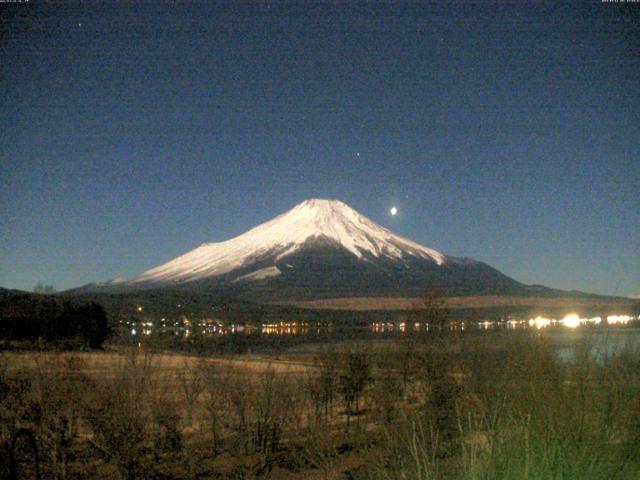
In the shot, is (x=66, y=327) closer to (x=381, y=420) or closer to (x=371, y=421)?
(x=371, y=421)

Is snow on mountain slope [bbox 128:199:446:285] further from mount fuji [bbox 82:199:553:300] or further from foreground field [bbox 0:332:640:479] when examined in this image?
foreground field [bbox 0:332:640:479]

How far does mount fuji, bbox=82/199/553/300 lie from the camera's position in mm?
137875

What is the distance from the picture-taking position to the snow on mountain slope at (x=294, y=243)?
163 meters

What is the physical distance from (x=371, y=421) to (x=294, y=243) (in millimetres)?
158475

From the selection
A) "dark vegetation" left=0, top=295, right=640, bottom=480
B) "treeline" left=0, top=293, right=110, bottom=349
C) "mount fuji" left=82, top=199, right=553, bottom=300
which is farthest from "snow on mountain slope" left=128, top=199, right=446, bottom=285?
"dark vegetation" left=0, top=295, right=640, bottom=480

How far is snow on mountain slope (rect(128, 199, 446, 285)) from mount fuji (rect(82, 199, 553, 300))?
0.24 meters

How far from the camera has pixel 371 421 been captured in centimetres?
1348

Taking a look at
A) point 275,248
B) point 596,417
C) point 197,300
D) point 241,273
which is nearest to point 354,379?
point 596,417

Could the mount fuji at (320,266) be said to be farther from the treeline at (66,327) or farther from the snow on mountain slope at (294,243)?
the treeline at (66,327)

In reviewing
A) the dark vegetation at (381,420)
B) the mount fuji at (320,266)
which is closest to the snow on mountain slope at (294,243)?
the mount fuji at (320,266)

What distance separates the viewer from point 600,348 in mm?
6891

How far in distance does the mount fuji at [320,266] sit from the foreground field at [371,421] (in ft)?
349

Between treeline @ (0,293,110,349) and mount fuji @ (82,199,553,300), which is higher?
mount fuji @ (82,199,553,300)

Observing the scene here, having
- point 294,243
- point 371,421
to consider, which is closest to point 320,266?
point 294,243
